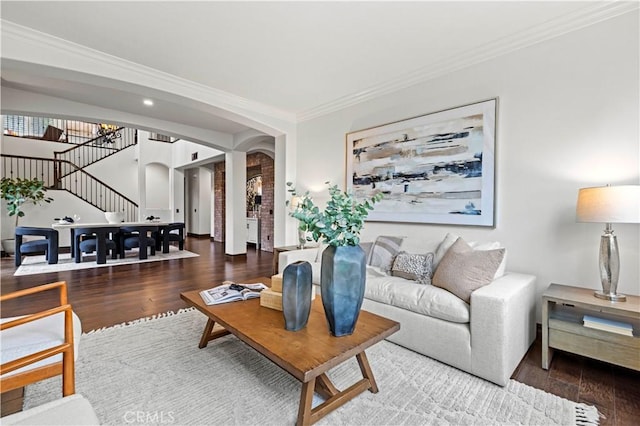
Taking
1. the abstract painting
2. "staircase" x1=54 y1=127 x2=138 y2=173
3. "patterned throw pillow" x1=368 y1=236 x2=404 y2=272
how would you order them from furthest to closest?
"staircase" x1=54 y1=127 x2=138 y2=173
"patterned throw pillow" x1=368 y1=236 x2=404 y2=272
the abstract painting

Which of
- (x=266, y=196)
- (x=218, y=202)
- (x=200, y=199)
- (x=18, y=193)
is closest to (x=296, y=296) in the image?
(x=266, y=196)

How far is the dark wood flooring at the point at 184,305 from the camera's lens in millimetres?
1762

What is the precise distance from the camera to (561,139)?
2.38 meters

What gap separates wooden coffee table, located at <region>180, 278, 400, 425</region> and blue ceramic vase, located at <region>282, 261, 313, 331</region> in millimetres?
52

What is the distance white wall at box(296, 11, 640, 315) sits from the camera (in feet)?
6.99

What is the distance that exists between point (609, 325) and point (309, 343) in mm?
1986

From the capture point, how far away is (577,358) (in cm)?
217

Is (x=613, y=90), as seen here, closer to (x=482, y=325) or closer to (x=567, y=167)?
(x=567, y=167)

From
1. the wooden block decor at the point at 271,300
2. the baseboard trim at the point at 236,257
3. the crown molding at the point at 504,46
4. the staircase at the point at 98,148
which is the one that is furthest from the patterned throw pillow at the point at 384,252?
the staircase at the point at 98,148

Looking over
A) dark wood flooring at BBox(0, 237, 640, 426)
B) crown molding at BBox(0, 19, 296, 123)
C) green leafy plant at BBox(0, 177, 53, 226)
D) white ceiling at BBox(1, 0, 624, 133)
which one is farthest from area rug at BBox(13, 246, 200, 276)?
crown molding at BBox(0, 19, 296, 123)

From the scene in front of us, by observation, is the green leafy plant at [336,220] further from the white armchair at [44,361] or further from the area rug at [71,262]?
the area rug at [71,262]

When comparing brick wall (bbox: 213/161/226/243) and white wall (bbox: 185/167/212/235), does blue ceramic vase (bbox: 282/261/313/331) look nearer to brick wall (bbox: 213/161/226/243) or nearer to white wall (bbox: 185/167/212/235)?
brick wall (bbox: 213/161/226/243)

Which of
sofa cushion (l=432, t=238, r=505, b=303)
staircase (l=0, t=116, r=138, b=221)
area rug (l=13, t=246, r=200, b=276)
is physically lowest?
area rug (l=13, t=246, r=200, b=276)

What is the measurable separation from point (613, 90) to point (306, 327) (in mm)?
2828
